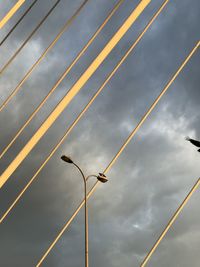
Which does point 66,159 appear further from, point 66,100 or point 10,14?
point 66,100

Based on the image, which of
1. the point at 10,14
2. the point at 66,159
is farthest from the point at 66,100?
the point at 66,159

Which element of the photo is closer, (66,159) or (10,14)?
(10,14)

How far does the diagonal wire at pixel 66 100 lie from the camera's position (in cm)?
673

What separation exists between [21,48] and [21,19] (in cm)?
146

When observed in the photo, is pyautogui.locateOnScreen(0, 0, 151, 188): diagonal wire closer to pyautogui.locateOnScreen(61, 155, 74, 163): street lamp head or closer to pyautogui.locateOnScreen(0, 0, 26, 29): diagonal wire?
pyautogui.locateOnScreen(0, 0, 26, 29): diagonal wire

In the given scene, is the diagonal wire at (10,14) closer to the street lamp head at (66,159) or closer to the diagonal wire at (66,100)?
the diagonal wire at (66,100)

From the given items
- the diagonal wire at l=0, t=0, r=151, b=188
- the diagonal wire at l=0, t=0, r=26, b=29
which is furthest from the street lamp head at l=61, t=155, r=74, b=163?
the diagonal wire at l=0, t=0, r=151, b=188

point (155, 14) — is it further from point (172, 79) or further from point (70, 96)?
point (70, 96)

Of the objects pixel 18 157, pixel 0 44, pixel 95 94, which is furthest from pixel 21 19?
pixel 18 157

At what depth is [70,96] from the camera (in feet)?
24.2

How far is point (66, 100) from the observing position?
7.35 meters

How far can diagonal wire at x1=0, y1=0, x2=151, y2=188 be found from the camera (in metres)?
6.73

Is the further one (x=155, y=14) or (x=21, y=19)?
(x=21, y=19)

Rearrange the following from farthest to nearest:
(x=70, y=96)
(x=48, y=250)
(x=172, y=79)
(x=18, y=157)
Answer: (x=48, y=250)
(x=172, y=79)
(x=70, y=96)
(x=18, y=157)
